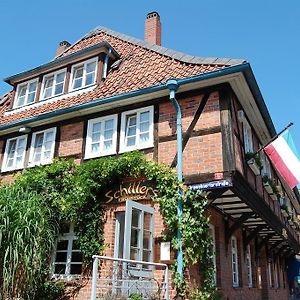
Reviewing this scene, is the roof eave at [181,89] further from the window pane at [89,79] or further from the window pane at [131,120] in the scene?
the window pane at [89,79]

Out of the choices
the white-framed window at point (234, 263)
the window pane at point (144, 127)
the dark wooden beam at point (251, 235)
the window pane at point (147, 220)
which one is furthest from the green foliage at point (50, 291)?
the dark wooden beam at point (251, 235)

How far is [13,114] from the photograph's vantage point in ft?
44.4

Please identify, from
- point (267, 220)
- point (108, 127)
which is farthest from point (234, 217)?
A: point (108, 127)

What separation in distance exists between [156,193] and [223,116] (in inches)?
95.1

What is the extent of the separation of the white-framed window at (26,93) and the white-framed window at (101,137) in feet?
12.3

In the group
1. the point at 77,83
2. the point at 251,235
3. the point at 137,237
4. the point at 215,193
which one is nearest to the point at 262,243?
the point at 251,235

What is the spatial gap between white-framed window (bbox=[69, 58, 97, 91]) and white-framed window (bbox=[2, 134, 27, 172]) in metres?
2.38

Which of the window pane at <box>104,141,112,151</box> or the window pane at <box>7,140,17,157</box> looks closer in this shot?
the window pane at <box>104,141,112,151</box>

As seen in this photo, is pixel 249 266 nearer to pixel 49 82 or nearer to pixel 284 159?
pixel 284 159

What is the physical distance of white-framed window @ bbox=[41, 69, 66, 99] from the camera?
13.0m

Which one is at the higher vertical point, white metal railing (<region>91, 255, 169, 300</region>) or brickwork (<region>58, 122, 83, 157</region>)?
brickwork (<region>58, 122, 83, 157</region>)

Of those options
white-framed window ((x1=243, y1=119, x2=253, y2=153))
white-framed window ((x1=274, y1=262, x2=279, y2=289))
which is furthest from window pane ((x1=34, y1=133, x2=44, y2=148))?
white-framed window ((x1=274, y1=262, x2=279, y2=289))

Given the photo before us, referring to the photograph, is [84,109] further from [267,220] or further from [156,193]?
[267,220]

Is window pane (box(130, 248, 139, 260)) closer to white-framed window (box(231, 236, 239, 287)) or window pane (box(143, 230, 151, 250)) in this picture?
window pane (box(143, 230, 151, 250))
